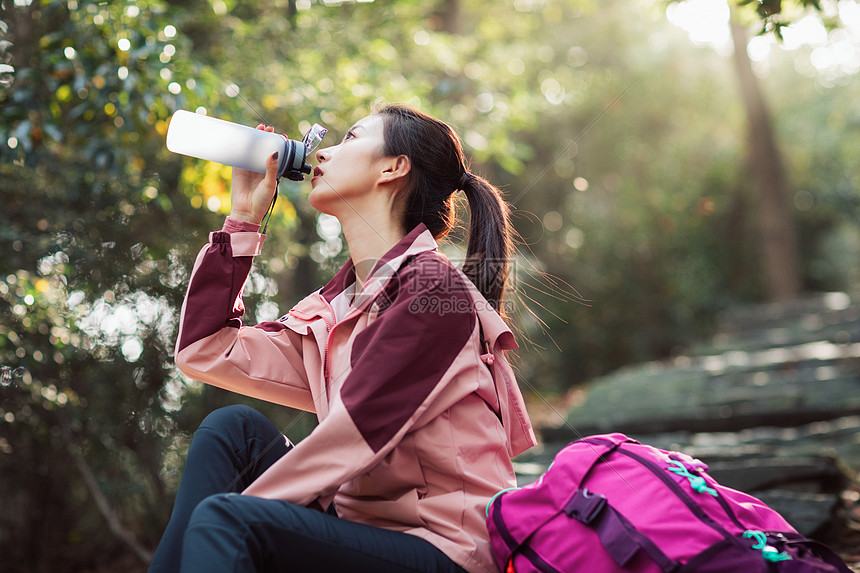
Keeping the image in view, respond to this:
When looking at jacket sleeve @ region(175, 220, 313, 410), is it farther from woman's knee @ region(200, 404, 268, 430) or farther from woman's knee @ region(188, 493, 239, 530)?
woman's knee @ region(188, 493, 239, 530)

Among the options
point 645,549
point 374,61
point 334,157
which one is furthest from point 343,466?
point 374,61

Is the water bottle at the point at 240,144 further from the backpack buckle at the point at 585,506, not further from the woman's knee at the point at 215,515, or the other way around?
the backpack buckle at the point at 585,506

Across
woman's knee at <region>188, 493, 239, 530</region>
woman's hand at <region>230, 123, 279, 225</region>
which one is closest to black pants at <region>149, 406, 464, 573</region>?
woman's knee at <region>188, 493, 239, 530</region>

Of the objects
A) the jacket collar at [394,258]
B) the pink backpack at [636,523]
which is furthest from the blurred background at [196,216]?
the pink backpack at [636,523]

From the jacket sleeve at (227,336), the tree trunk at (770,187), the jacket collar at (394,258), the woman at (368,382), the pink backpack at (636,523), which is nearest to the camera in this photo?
the pink backpack at (636,523)

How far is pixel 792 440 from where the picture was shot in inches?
135

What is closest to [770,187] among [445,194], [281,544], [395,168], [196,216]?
[196,216]

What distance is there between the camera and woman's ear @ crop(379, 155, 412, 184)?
1.84m

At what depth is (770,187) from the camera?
9.45 m

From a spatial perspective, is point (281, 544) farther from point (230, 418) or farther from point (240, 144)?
point (240, 144)

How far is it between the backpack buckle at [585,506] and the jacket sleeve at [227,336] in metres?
0.83

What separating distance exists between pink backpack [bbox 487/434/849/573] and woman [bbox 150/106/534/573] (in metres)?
0.11

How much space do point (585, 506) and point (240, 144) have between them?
4.14 feet

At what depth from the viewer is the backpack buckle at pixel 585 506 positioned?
1297 mm
